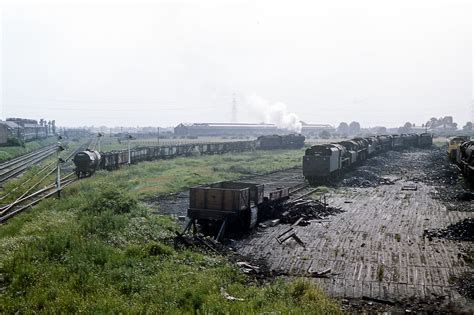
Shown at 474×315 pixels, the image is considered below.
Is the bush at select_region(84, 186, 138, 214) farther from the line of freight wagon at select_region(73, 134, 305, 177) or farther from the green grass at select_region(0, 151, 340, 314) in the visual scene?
the line of freight wagon at select_region(73, 134, 305, 177)

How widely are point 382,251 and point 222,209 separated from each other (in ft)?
19.9

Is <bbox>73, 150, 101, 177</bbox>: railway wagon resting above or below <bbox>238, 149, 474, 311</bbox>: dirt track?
above

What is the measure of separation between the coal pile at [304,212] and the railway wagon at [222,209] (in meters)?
2.20

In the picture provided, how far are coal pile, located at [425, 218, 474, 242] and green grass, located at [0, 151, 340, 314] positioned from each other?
8.23 metres

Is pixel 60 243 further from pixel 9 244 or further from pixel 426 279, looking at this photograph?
A: pixel 426 279

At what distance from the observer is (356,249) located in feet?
50.0

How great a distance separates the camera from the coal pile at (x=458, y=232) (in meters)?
16.5

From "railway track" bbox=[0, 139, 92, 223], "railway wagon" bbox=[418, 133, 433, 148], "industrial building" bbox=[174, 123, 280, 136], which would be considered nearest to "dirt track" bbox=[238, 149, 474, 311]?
"railway track" bbox=[0, 139, 92, 223]

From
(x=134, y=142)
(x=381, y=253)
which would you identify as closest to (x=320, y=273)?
(x=381, y=253)

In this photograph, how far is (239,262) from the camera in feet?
45.3

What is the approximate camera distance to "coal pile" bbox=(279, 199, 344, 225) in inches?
770

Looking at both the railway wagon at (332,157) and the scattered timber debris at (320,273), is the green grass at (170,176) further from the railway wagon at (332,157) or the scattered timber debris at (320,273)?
the scattered timber debris at (320,273)

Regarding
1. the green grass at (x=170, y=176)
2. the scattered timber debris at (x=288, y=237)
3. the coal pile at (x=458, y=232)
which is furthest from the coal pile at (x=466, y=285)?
the green grass at (x=170, y=176)

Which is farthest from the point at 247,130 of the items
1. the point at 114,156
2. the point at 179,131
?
the point at 114,156
